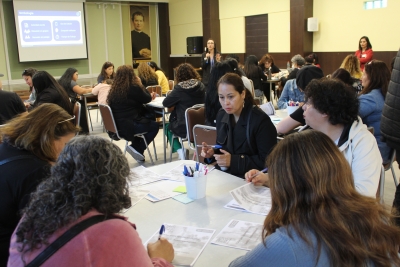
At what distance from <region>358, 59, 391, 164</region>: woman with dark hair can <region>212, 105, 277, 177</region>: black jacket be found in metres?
1.26

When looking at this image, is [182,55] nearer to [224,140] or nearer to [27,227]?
[224,140]

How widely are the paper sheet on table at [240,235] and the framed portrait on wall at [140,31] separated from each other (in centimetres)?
1170

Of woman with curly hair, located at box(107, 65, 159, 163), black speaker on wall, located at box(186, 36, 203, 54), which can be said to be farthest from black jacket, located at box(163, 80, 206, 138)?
black speaker on wall, located at box(186, 36, 203, 54)

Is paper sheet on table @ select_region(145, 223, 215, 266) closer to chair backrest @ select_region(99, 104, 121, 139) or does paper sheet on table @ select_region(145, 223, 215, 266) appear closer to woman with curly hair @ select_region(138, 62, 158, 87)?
chair backrest @ select_region(99, 104, 121, 139)

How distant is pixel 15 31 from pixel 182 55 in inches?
196

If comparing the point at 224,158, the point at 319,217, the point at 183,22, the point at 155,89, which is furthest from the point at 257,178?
the point at 183,22

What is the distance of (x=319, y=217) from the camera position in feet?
3.36

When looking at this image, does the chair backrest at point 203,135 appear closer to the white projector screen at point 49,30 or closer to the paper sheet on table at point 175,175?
the paper sheet on table at point 175,175

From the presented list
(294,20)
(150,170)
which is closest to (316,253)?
(150,170)

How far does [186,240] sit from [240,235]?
0.71 feet

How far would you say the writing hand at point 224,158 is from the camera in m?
2.42

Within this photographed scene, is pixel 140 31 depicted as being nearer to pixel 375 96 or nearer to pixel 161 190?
pixel 375 96

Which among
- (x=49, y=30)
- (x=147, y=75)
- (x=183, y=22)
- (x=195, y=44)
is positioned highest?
(x=183, y=22)

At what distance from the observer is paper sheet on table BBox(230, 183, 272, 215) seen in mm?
1793
